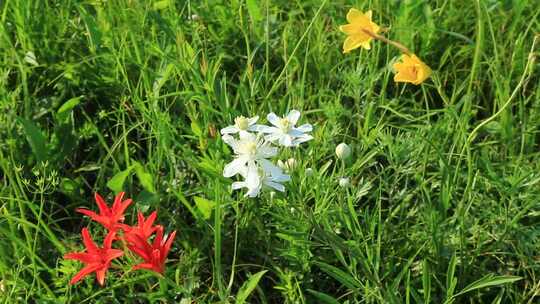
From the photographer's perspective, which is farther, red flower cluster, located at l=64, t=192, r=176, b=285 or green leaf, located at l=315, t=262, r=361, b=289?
green leaf, located at l=315, t=262, r=361, b=289

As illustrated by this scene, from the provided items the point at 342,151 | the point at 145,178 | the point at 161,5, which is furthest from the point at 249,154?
the point at 161,5

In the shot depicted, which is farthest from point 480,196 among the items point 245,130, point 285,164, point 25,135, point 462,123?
point 25,135

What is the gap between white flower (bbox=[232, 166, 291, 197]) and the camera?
1.24m

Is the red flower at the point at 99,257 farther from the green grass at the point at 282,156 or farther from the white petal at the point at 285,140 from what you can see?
the white petal at the point at 285,140

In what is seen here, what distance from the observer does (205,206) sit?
1574 mm

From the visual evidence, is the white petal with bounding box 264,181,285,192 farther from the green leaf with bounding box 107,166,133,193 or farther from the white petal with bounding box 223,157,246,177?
the green leaf with bounding box 107,166,133,193

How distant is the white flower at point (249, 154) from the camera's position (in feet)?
4.16

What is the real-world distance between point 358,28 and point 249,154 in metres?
→ 0.39

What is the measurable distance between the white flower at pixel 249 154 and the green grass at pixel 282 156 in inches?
3.5

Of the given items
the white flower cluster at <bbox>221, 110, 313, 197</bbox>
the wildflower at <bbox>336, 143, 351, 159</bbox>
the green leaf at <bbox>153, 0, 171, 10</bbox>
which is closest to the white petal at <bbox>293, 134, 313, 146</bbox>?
the white flower cluster at <bbox>221, 110, 313, 197</bbox>

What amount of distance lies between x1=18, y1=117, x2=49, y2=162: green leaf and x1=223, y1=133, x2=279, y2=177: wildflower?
662 millimetres

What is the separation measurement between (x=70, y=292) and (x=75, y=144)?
51cm

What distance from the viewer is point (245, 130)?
1330 millimetres

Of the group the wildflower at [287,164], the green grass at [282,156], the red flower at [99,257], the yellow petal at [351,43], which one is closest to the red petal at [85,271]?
the red flower at [99,257]
